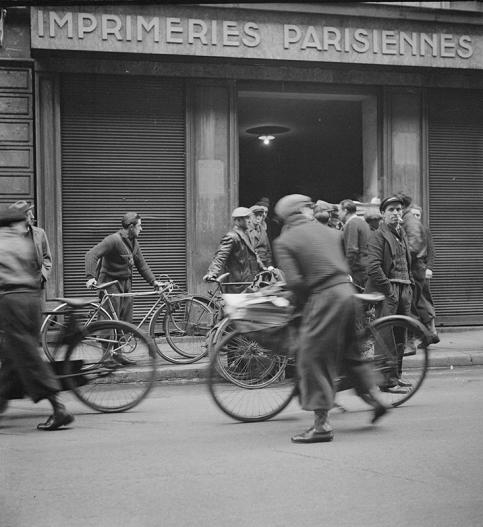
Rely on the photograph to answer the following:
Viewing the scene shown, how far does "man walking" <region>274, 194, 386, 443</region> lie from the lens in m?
6.16

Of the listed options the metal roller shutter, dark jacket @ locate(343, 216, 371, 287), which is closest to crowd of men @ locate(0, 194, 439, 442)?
dark jacket @ locate(343, 216, 371, 287)

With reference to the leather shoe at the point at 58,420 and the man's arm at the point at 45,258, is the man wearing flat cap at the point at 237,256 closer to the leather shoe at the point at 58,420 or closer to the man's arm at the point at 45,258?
the man's arm at the point at 45,258

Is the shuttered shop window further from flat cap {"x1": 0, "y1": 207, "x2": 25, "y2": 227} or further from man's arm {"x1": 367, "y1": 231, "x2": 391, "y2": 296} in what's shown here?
flat cap {"x1": 0, "y1": 207, "x2": 25, "y2": 227}

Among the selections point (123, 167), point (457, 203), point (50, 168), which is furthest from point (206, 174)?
point (457, 203)

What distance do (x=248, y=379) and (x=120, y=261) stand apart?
3.88 meters

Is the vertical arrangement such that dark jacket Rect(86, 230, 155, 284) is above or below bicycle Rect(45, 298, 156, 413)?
above

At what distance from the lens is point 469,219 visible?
14586mm

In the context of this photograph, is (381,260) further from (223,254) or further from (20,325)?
(20,325)

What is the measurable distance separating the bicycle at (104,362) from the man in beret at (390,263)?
2387 millimetres

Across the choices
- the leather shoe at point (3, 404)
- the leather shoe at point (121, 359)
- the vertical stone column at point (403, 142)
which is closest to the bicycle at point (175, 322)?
the leather shoe at point (121, 359)

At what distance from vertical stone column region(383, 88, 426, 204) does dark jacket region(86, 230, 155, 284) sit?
16.4 ft

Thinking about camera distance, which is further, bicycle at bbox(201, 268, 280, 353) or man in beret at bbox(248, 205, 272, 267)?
man in beret at bbox(248, 205, 272, 267)

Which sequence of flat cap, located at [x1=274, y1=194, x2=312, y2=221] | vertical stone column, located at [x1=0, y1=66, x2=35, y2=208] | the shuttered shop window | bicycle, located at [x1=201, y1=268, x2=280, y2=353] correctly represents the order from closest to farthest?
flat cap, located at [x1=274, y1=194, x2=312, y2=221] → bicycle, located at [x1=201, y1=268, x2=280, y2=353] → vertical stone column, located at [x1=0, y1=66, x2=35, y2=208] → the shuttered shop window

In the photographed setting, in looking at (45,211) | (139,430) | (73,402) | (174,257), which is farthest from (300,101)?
(139,430)
